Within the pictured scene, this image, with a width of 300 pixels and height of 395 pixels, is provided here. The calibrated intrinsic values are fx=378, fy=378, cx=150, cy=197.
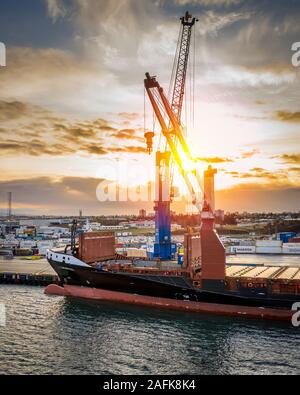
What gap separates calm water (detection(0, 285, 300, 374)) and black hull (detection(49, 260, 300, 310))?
6.30 feet

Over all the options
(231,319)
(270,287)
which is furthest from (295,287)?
(231,319)

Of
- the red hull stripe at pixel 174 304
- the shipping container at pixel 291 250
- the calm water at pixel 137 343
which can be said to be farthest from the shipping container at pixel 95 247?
the shipping container at pixel 291 250

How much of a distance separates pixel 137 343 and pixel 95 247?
1824cm

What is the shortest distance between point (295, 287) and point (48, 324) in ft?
63.8

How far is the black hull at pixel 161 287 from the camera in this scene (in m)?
30.6

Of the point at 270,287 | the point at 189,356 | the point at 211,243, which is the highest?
the point at 211,243

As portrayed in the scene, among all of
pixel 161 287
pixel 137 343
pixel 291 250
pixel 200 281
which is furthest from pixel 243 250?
pixel 137 343

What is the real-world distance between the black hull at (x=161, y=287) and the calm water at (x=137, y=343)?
192cm

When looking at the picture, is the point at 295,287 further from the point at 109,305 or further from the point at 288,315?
the point at 109,305

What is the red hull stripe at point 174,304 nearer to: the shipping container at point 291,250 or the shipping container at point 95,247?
the shipping container at point 95,247

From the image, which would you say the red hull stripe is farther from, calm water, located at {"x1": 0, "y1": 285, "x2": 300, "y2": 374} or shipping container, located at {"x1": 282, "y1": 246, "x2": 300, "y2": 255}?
shipping container, located at {"x1": 282, "y1": 246, "x2": 300, "y2": 255}

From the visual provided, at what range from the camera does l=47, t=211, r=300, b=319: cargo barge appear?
3067 cm

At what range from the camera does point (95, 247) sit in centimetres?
4125

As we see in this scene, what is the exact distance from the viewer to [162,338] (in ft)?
82.6
